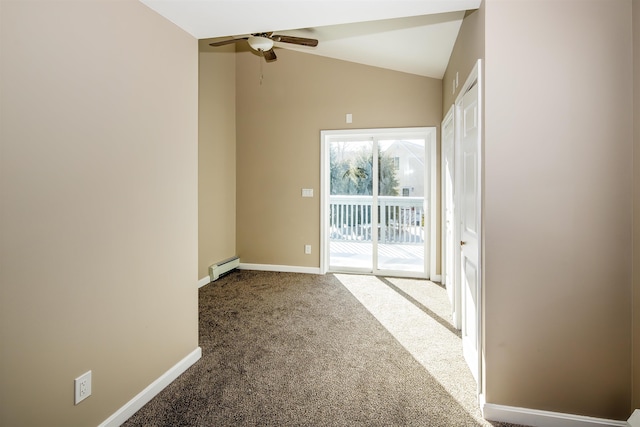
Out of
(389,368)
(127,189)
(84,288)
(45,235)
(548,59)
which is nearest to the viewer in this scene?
(45,235)

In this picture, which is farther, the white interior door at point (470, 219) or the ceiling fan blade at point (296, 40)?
the ceiling fan blade at point (296, 40)

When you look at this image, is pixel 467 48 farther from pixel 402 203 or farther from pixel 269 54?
pixel 402 203

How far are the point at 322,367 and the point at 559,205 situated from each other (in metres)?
1.77

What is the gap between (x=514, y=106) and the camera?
1776mm

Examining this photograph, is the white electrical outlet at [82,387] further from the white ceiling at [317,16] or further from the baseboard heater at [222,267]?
the baseboard heater at [222,267]

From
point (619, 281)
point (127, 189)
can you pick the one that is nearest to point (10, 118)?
point (127, 189)

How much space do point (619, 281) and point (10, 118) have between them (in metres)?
2.76

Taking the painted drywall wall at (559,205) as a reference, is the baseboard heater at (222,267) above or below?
below

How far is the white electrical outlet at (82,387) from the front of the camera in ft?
5.17

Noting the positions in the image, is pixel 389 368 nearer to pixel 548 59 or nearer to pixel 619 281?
pixel 619 281

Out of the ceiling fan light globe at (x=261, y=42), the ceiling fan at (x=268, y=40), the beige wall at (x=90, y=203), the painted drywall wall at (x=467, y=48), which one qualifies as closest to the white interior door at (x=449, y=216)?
the painted drywall wall at (x=467, y=48)

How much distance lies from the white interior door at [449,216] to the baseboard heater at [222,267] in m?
2.88

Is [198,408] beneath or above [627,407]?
beneath

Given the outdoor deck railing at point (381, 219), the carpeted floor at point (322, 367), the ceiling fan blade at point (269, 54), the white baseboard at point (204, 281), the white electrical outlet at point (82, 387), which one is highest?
the ceiling fan blade at point (269, 54)
